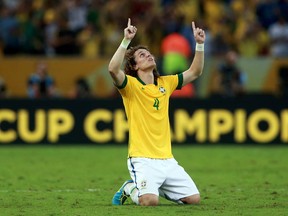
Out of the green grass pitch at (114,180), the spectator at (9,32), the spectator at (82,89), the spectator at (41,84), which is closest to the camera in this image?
the green grass pitch at (114,180)

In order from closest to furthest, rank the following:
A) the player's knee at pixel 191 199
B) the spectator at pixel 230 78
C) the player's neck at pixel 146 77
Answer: the player's knee at pixel 191 199, the player's neck at pixel 146 77, the spectator at pixel 230 78

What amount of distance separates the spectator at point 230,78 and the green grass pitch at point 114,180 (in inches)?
71.0

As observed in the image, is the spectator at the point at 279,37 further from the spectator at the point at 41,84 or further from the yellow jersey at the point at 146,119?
the yellow jersey at the point at 146,119

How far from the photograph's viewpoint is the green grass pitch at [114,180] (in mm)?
11500

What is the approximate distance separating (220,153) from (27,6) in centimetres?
756

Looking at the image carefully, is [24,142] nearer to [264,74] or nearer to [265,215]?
[264,74]

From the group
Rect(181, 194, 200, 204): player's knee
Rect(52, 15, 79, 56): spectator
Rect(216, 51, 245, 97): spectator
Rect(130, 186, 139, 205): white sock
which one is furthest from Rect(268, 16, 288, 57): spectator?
Rect(130, 186, 139, 205): white sock

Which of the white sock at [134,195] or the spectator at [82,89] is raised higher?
the spectator at [82,89]

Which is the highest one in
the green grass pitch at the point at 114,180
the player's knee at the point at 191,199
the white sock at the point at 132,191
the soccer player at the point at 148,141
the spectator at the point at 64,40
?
the spectator at the point at 64,40

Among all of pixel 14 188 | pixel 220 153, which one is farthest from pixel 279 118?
pixel 14 188

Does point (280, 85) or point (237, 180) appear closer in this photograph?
point (237, 180)

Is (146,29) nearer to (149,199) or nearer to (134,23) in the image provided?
(134,23)

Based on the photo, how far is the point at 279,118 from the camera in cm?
2220

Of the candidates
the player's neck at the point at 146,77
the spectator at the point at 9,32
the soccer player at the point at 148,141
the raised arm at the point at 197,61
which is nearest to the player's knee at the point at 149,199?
the soccer player at the point at 148,141
